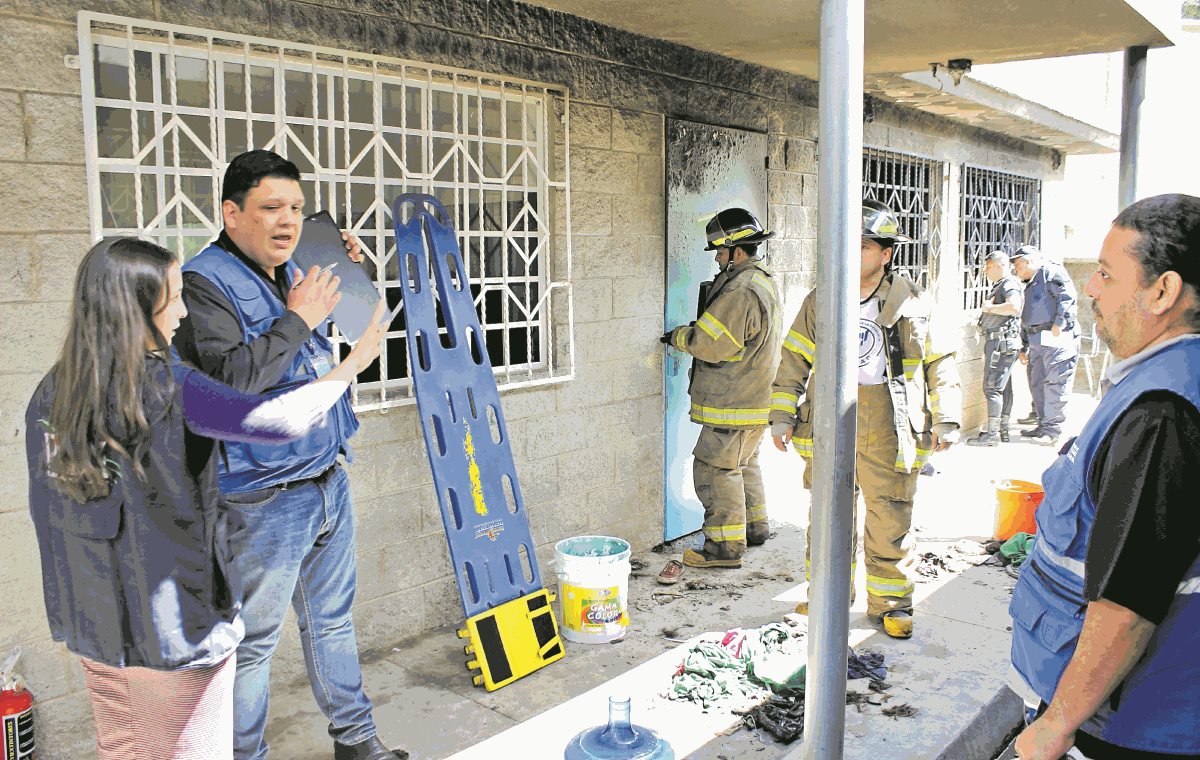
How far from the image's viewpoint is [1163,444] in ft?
5.66

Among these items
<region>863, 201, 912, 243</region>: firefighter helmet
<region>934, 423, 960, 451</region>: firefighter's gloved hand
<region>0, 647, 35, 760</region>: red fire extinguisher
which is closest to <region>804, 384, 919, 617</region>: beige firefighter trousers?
<region>934, 423, 960, 451</region>: firefighter's gloved hand

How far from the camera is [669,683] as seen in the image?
4.10m

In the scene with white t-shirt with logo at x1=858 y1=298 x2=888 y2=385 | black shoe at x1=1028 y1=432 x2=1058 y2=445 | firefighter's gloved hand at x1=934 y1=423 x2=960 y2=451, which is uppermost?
white t-shirt with logo at x1=858 y1=298 x2=888 y2=385

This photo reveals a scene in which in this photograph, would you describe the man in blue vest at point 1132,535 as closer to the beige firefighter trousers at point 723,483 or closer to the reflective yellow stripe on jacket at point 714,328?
the reflective yellow stripe on jacket at point 714,328

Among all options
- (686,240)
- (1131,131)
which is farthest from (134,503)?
(1131,131)

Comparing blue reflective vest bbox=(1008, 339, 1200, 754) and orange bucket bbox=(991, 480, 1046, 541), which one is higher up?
blue reflective vest bbox=(1008, 339, 1200, 754)

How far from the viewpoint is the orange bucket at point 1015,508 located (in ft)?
19.6

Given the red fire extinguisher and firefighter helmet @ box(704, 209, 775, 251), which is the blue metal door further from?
the red fire extinguisher

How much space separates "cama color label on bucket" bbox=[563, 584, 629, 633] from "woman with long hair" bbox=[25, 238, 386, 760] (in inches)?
95.0

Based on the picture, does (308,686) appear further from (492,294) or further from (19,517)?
(492,294)

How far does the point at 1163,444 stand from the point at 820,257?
1.22m

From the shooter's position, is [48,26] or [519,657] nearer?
[48,26]

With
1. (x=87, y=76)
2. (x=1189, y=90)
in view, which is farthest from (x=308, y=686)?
(x=1189, y=90)

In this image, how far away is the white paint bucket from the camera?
443cm
